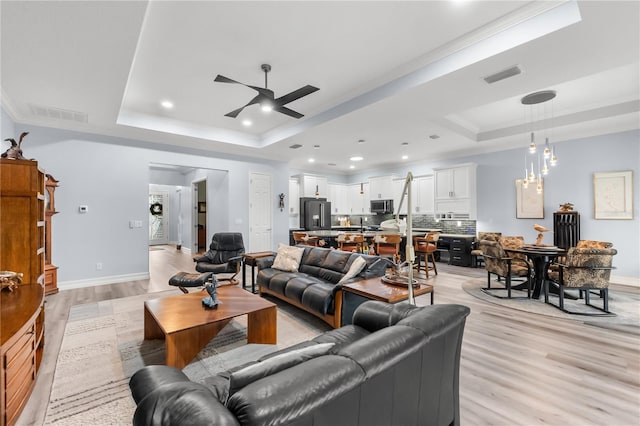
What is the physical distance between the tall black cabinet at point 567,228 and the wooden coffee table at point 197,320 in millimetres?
5956

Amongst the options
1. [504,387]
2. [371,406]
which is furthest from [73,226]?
[504,387]

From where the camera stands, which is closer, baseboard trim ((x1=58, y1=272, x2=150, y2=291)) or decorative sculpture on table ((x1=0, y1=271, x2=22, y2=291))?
decorative sculpture on table ((x1=0, y1=271, x2=22, y2=291))

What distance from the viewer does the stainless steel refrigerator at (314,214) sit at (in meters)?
8.95

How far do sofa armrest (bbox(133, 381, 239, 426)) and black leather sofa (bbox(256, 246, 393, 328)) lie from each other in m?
2.05

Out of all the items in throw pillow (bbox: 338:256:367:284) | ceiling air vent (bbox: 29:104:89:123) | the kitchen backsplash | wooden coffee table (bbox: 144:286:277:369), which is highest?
ceiling air vent (bbox: 29:104:89:123)

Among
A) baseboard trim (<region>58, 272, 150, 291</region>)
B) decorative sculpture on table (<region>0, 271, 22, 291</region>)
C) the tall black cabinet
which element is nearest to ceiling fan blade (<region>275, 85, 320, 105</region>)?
decorative sculpture on table (<region>0, 271, 22, 291</region>)

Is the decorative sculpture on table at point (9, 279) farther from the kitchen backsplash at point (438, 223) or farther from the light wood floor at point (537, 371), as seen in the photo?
the kitchen backsplash at point (438, 223)

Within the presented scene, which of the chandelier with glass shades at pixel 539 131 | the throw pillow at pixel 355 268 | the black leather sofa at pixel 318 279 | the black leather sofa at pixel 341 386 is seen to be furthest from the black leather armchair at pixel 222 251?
the chandelier with glass shades at pixel 539 131

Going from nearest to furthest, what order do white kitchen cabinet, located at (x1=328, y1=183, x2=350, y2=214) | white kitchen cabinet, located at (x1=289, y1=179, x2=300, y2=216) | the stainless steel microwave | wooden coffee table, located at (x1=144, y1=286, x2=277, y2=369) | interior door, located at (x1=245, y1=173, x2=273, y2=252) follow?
wooden coffee table, located at (x1=144, y1=286, x2=277, y2=369) < interior door, located at (x1=245, y1=173, x2=273, y2=252) < the stainless steel microwave < white kitchen cabinet, located at (x1=289, y1=179, x2=300, y2=216) < white kitchen cabinet, located at (x1=328, y1=183, x2=350, y2=214)

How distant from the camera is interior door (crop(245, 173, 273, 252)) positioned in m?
7.17

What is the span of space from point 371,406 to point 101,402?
79.2 inches

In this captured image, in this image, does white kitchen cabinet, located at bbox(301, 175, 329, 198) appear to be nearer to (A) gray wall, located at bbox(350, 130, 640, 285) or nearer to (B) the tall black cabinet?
(A) gray wall, located at bbox(350, 130, 640, 285)

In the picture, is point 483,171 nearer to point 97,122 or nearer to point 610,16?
point 610,16

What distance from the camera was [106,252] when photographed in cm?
518
